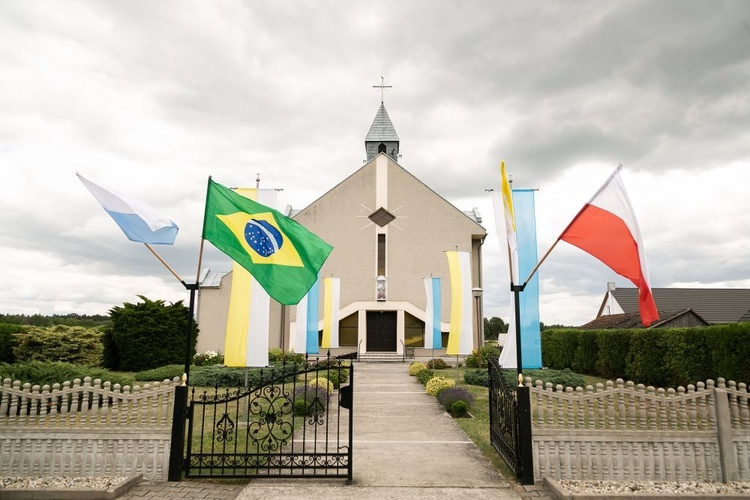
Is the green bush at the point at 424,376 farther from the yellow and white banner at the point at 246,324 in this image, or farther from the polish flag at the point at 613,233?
the polish flag at the point at 613,233

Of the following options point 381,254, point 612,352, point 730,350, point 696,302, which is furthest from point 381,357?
point 696,302

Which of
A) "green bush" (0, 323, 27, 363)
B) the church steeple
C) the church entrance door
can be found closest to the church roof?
the church steeple

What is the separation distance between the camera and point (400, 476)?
7.19 metres

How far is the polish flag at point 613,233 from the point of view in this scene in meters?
6.80

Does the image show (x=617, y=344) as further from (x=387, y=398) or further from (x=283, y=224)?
(x=283, y=224)

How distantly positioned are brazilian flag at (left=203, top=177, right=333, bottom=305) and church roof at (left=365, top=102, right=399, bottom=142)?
3564 cm

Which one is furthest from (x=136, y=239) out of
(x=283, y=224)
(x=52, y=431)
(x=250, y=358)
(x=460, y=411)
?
(x=460, y=411)

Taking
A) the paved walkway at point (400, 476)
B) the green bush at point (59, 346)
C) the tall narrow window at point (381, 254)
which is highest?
the tall narrow window at point (381, 254)

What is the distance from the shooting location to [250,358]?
33.0 feet

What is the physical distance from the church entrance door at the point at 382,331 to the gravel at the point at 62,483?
76.9 ft

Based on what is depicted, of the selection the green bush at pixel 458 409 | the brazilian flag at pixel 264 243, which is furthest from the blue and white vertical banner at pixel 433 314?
the brazilian flag at pixel 264 243

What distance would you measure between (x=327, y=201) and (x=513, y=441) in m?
25.2

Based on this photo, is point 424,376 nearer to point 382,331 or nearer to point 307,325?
point 307,325

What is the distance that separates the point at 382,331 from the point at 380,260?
443cm
